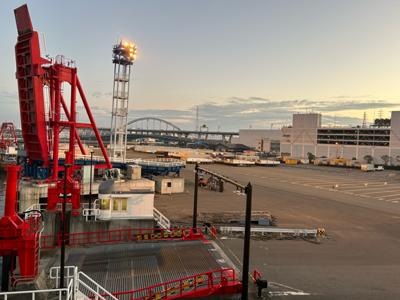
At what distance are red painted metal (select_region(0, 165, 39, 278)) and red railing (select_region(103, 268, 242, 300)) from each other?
12.1ft

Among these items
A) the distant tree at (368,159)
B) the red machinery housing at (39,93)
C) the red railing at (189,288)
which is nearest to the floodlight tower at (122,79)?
the red machinery housing at (39,93)

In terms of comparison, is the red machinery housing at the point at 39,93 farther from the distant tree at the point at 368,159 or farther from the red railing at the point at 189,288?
the distant tree at the point at 368,159

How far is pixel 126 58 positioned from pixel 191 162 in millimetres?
54835

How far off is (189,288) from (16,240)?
728cm

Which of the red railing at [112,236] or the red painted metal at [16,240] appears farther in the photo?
the red railing at [112,236]

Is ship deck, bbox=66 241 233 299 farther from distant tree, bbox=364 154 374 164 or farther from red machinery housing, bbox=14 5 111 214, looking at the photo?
distant tree, bbox=364 154 374 164

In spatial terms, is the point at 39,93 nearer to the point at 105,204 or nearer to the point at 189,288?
the point at 105,204

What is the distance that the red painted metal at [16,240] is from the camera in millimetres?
13039

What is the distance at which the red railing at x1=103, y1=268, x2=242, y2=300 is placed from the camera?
14617mm

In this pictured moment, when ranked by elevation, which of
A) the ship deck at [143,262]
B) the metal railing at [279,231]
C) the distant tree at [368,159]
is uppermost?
the distant tree at [368,159]

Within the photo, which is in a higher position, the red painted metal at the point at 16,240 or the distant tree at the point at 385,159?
the distant tree at the point at 385,159

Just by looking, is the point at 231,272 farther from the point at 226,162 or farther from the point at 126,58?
the point at 226,162

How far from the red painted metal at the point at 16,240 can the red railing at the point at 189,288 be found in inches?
146

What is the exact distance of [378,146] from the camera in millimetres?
152875
